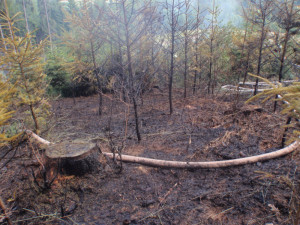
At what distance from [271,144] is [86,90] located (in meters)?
14.8

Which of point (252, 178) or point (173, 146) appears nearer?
point (252, 178)

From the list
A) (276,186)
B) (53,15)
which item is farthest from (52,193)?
(53,15)

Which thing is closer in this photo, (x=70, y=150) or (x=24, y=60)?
(x=70, y=150)

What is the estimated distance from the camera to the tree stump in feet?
11.6

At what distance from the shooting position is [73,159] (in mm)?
3557

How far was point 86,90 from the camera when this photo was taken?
1662 centimetres

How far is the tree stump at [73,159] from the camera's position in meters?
3.54

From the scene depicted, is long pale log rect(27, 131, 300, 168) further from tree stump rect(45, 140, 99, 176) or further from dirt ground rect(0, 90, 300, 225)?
tree stump rect(45, 140, 99, 176)

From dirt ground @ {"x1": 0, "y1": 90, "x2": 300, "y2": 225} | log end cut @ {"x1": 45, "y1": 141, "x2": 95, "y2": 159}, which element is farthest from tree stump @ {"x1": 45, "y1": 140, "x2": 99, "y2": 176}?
dirt ground @ {"x1": 0, "y1": 90, "x2": 300, "y2": 225}

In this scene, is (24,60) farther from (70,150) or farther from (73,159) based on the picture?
(73,159)

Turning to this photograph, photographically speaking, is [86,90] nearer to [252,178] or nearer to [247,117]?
[247,117]

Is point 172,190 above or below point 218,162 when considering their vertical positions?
below

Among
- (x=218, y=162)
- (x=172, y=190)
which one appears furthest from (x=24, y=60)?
(x=218, y=162)

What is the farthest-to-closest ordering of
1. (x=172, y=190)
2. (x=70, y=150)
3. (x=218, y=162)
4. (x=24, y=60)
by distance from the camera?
(x=24, y=60) < (x=218, y=162) < (x=70, y=150) < (x=172, y=190)
